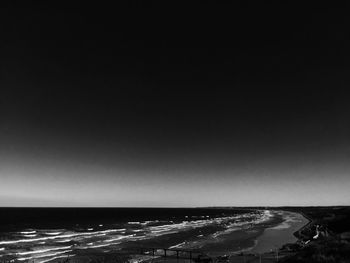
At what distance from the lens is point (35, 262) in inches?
1740

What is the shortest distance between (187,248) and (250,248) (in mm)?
9792

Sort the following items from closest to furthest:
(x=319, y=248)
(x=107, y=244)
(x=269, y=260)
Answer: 1. (x=319, y=248)
2. (x=269, y=260)
3. (x=107, y=244)

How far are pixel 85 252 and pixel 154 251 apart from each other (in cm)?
941

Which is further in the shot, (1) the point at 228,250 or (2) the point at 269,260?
(1) the point at 228,250

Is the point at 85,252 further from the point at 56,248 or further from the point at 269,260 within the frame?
the point at 269,260

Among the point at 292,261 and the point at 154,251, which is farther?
the point at 154,251

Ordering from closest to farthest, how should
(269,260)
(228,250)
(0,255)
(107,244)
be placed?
(269,260)
(0,255)
(228,250)
(107,244)

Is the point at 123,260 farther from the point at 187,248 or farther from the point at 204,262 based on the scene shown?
the point at 187,248

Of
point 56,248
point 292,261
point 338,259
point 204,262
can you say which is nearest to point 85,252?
point 56,248

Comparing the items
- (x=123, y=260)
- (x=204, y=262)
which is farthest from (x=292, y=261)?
(x=123, y=260)

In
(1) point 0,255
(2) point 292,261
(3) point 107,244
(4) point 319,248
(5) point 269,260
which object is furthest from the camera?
(3) point 107,244

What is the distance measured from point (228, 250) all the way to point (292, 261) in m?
25.2

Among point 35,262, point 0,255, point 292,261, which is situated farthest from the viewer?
point 0,255

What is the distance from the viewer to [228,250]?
2191 inches
